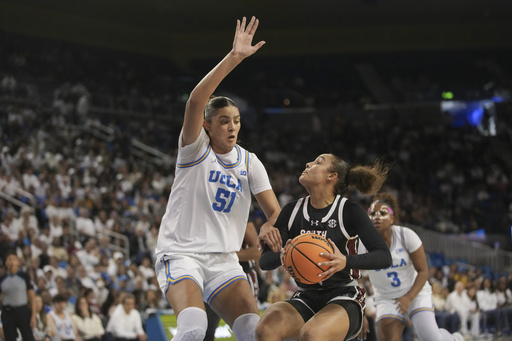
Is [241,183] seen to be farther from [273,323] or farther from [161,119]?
[161,119]

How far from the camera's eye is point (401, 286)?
270 inches

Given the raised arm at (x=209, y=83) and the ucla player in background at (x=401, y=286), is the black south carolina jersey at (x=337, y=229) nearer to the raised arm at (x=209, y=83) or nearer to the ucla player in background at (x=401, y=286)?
the raised arm at (x=209, y=83)

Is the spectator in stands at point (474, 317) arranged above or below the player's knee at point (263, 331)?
below

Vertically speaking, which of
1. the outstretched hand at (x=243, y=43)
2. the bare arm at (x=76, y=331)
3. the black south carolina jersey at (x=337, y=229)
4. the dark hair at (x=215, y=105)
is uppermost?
the outstretched hand at (x=243, y=43)

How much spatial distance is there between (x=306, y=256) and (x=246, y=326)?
0.69m

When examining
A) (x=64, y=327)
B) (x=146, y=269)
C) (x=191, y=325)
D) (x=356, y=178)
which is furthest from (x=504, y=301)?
(x=191, y=325)

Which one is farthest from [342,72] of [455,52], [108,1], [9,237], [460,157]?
[9,237]

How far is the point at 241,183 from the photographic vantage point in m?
4.93

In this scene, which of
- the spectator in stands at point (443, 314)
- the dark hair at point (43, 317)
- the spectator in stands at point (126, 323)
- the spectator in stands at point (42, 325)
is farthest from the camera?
the spectator in stands at point (443, 314)

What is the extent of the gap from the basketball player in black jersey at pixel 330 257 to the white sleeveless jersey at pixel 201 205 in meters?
0.34

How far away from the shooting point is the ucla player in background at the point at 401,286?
258 inches

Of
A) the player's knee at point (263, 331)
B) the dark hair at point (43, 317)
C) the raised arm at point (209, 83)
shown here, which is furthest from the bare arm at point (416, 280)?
the dark hair at point (43, 317)

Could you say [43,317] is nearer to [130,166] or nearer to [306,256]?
[306,256]

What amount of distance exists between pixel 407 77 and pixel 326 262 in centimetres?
2512
